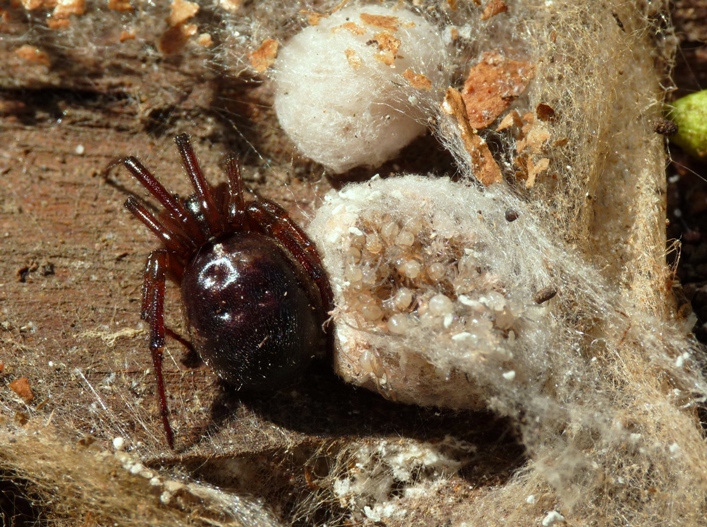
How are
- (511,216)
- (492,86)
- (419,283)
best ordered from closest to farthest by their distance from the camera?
1. (419,283)
2. (511,216)
3. (492,86)

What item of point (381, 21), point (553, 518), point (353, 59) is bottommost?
point (553, 518)

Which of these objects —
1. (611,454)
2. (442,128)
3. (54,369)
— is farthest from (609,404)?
(54,369)

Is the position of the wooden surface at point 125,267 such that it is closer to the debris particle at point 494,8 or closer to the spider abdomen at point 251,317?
the spider abdomen at point 251,317

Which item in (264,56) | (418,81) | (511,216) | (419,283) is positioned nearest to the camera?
(419,283)

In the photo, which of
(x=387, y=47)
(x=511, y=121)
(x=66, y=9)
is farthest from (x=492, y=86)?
(x=66, y=9)

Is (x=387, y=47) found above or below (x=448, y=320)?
above

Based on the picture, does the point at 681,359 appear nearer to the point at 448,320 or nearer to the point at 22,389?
the point at 448,320

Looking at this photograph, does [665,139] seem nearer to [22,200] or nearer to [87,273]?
[87,273]
